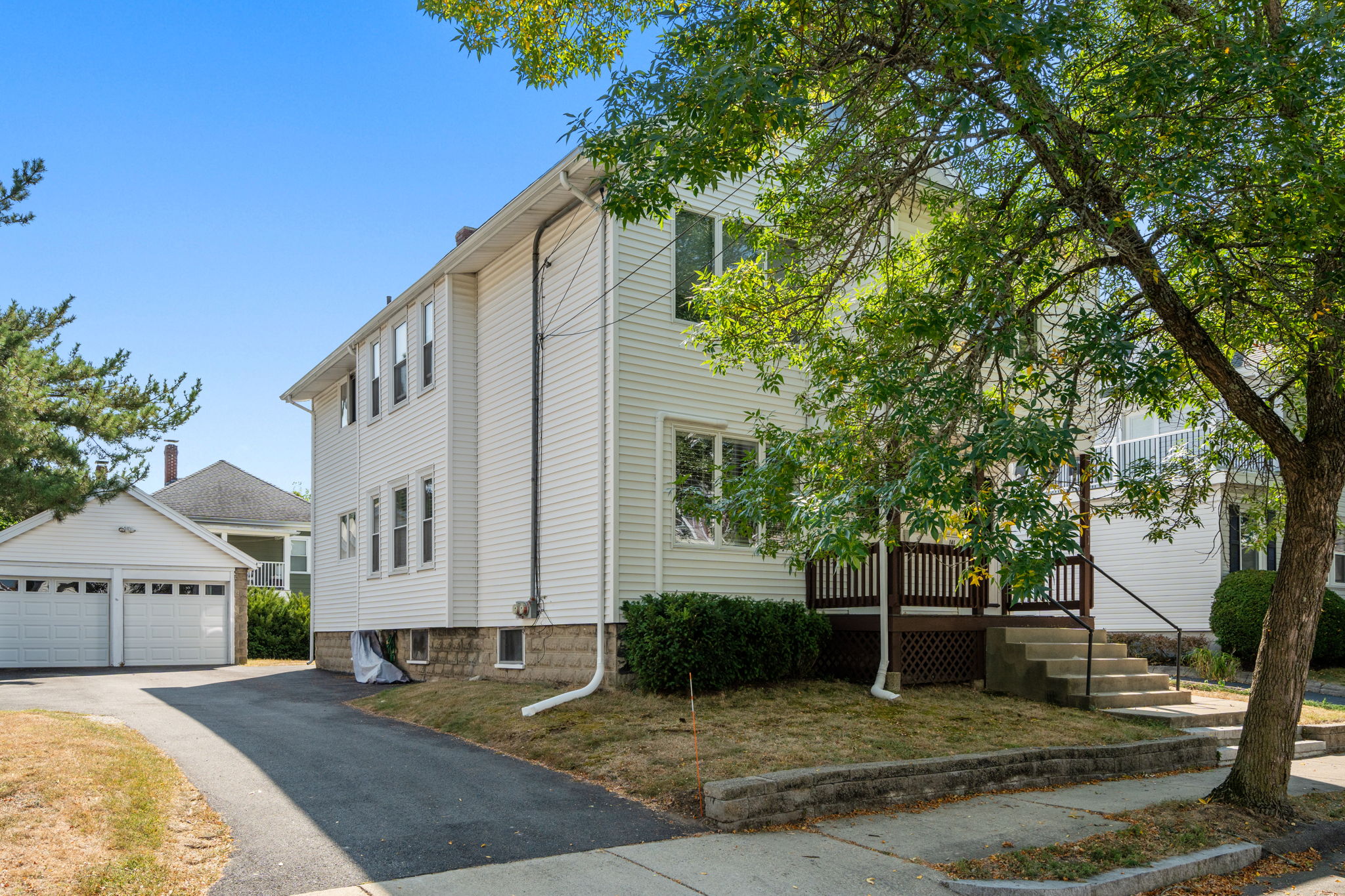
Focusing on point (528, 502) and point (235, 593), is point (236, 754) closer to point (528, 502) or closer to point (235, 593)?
point (528, 502)

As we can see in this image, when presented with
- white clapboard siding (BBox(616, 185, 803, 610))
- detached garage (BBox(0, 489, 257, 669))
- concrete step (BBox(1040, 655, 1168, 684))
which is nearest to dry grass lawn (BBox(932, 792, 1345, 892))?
concrete step (BBox(1040, 655, 1168, 684))

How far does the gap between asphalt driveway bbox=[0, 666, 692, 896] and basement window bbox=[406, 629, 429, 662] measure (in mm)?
3178

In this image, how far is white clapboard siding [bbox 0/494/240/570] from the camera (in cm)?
2386

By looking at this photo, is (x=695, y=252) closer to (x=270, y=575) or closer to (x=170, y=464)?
(x=270, y=575)

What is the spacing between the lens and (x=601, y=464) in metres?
13.0

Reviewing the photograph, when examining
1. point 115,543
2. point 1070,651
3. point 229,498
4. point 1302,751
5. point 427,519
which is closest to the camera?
point 1302,751

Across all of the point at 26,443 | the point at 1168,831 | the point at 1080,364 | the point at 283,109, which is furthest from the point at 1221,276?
the point at 26,443

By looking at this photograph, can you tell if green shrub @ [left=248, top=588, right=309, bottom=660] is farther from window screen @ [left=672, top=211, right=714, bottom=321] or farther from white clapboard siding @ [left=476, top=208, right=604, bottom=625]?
window screen @ [left=672, top=211, right=714, bottom=321]

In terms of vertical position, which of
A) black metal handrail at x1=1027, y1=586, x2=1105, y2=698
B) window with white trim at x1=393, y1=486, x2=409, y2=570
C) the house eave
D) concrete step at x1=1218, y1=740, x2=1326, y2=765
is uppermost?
the house eave

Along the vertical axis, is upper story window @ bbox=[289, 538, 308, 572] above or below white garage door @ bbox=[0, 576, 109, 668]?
above

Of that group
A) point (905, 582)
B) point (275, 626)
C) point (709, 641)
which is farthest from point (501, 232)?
point (275, 626)

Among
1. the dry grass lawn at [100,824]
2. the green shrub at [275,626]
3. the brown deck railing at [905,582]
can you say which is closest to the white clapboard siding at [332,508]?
the green shrub at [275,626]

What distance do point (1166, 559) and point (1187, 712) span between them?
39.0 ft

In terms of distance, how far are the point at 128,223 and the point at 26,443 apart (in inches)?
215
